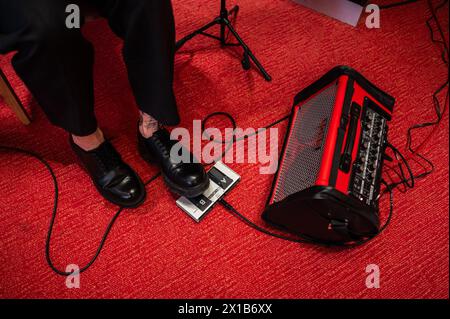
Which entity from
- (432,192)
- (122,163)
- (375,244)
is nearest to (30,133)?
(122,163)

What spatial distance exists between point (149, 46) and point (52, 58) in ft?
0.67

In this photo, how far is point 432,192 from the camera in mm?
1104

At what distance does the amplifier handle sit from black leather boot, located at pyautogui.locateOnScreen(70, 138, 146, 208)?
1.74ft

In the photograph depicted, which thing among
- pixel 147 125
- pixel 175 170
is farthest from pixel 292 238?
A: pixel 147 125

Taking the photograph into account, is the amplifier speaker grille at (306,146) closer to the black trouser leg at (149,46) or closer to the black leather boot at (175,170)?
the black leather boot at (175,170)

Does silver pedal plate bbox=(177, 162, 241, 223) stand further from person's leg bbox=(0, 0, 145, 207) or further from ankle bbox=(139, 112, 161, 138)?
person's leg bbox=(0, 0, 145, 207)

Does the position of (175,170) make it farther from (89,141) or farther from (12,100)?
(12,100)

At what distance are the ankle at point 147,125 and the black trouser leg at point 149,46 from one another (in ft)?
0.26

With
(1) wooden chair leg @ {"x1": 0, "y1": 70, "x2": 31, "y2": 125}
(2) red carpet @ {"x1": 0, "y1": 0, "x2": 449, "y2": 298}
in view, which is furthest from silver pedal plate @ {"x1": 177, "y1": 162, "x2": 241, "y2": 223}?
(1) wooden chair leg @ {"x1": 0, "y1": 70, "x2": 31, "y2": 125}

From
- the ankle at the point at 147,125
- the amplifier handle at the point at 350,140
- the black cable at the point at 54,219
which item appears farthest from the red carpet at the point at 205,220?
the amplifier handle at the point at 350,140

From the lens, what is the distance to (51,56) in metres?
0.75

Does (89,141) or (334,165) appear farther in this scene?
(89,141)

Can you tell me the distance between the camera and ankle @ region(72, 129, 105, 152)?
967mm
